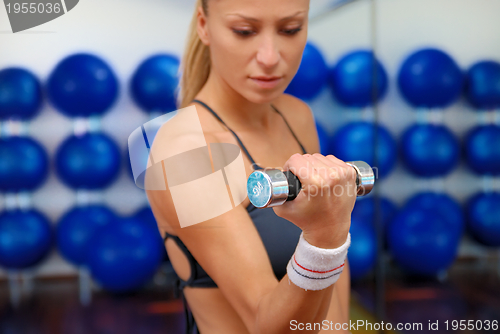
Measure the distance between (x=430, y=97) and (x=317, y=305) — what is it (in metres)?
1.86

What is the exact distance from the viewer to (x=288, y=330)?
58 centimetres

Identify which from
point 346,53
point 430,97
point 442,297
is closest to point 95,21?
point 346,53

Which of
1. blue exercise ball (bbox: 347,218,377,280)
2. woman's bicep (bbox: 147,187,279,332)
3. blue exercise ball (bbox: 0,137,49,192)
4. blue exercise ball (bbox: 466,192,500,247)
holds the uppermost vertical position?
woman's bicep (bbox: 147,187,279,332)

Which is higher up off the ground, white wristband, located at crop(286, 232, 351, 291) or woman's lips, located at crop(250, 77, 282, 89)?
woman's lips, located at crop(250, 77, 282, 89)

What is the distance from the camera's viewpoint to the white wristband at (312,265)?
0.54m

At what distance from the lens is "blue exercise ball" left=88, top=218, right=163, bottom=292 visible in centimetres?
238

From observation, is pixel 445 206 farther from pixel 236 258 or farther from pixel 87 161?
pixel 87 161

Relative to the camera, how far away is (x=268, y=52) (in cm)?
70

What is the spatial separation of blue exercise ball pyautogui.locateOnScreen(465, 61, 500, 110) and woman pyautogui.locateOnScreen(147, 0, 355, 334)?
3.46 ft

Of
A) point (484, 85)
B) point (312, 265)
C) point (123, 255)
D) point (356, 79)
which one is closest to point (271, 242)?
point (312, 265)

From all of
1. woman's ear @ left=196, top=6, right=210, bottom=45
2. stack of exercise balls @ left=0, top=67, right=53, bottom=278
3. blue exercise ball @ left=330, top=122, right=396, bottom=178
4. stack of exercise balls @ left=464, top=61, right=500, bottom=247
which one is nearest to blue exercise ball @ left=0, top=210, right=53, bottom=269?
stack of exercise balls @ left=0, top=67, right=53, bottom=278

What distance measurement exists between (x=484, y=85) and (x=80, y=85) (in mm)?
2215

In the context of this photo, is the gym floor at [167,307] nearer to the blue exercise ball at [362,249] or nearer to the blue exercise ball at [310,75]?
the blue exercise ball at [362,249]

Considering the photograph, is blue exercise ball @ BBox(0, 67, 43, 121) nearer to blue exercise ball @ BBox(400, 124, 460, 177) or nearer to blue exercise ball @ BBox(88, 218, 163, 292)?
blue exercise ball @ BBox(88, 218, 163, 292)
